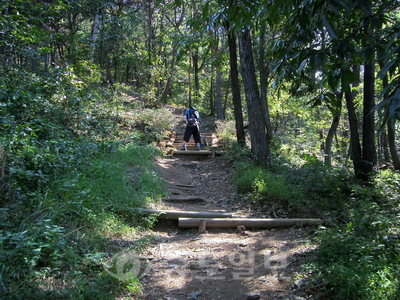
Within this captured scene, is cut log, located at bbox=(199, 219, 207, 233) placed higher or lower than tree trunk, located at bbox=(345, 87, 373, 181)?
lower

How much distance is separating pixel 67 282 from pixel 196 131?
416 inches

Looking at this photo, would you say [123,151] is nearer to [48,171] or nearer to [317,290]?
[48,171]

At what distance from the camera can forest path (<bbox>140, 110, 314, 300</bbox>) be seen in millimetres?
3580

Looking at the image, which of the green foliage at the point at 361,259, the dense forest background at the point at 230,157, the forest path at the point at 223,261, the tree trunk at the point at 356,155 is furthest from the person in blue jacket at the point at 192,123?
the green foliage at the point at 361,259

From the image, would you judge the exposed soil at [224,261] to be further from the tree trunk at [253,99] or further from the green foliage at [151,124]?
the green foliage at [151,124]

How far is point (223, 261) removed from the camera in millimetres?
4426

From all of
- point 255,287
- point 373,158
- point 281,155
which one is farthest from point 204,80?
point 255,287

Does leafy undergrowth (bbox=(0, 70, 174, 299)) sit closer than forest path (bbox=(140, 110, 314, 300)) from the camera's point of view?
Yes

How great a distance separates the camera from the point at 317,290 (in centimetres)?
323

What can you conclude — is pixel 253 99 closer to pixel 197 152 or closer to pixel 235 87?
pixel 235 87

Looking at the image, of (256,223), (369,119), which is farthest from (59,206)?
(369,119)

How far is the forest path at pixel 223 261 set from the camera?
3.58 meters

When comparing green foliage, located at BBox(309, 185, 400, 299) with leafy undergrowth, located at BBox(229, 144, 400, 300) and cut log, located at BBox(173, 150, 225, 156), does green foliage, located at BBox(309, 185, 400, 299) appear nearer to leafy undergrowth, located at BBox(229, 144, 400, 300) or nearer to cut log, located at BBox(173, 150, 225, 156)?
leafy undergrowth, located at BBox(229, 144, 400, 300)

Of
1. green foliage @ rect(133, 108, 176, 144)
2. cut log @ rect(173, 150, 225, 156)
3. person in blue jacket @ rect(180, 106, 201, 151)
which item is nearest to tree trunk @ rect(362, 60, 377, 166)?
cut log @ rect(173, 150, 225, 156)
